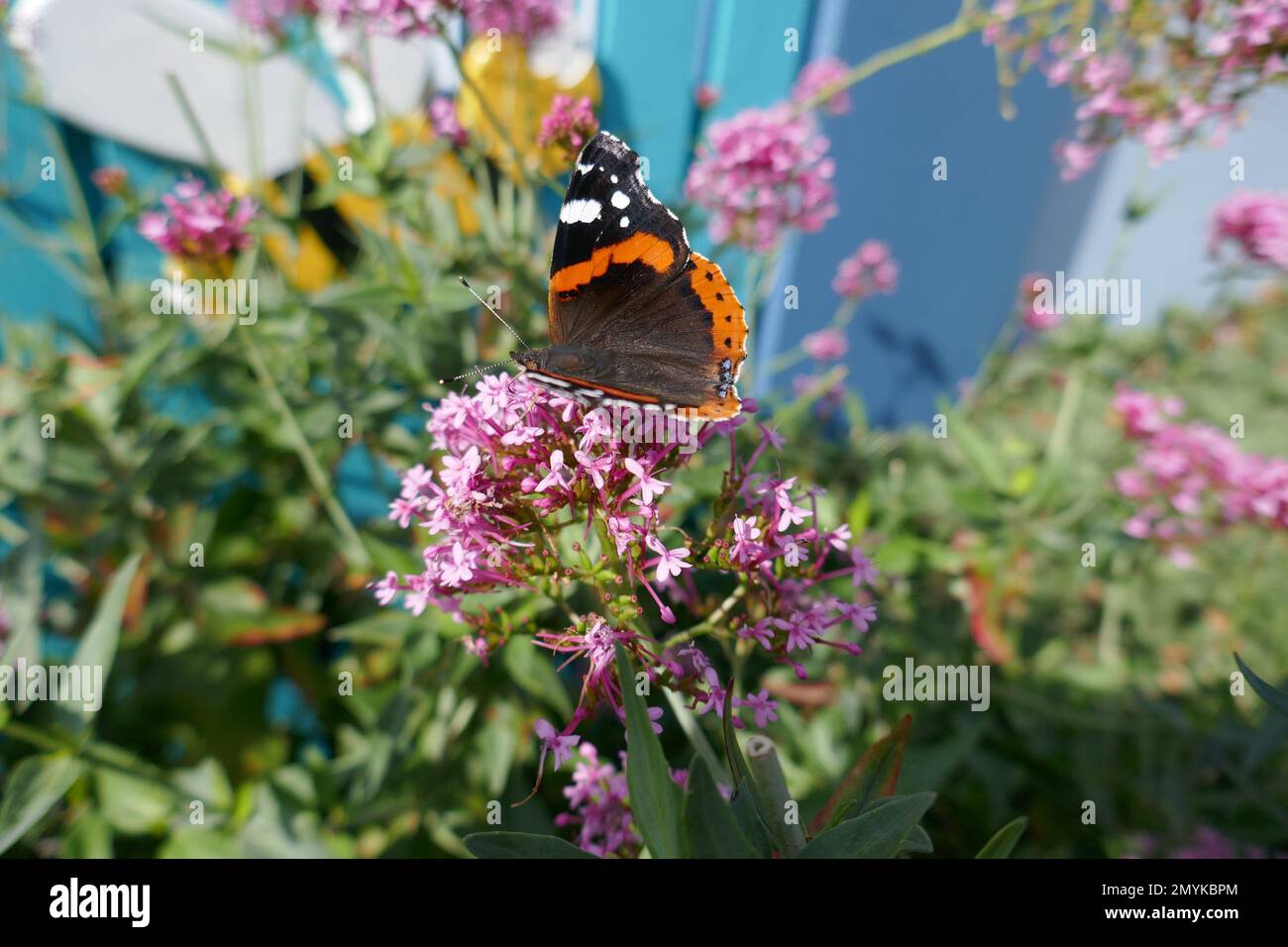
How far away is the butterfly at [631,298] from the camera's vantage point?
0.94 m

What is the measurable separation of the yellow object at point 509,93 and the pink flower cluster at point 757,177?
27 centimetres

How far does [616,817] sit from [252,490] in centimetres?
131

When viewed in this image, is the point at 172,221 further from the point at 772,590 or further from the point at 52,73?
the point at 772,590

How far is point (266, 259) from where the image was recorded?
5.62 ft

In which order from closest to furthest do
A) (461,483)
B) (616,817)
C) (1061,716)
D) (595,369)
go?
(461,483) < (616,817) < (595,369) < (1061,716)

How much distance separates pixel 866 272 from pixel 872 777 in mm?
1908

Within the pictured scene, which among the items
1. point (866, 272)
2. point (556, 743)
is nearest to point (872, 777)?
point (556, 743)

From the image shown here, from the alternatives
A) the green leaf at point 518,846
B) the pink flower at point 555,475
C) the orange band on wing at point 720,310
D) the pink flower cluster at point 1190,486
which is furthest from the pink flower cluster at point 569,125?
the pink flower cluster at point 1190,486

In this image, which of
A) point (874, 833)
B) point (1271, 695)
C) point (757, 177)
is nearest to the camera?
point (874, 833)

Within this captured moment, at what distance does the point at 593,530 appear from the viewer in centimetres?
87

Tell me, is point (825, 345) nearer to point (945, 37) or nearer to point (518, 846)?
point (945, 37)

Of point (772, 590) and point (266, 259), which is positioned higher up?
point (266, 259)

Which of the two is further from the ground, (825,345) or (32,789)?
(825,345)
